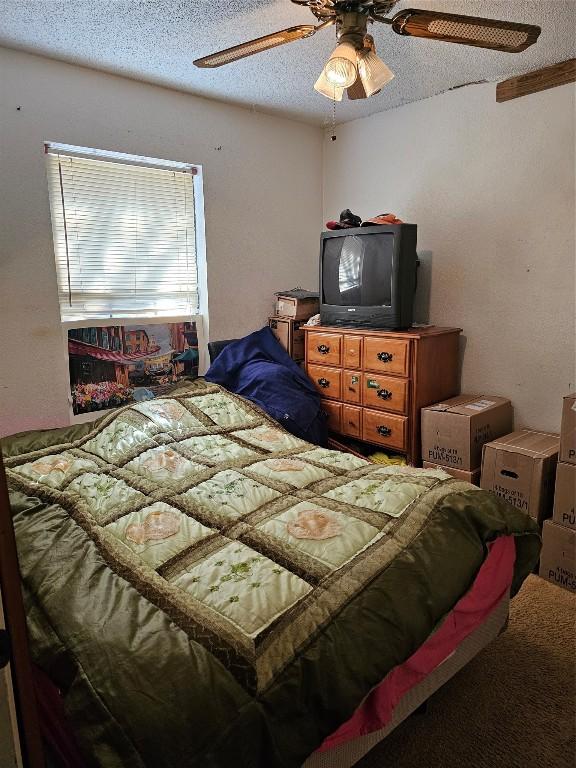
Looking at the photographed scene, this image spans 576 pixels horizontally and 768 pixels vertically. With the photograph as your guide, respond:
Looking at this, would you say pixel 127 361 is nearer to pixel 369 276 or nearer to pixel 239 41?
pixel 369 276

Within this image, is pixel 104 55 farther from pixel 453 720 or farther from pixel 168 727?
pixel 453 720

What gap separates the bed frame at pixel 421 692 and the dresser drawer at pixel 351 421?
1.53 m

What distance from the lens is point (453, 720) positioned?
5.15 ft

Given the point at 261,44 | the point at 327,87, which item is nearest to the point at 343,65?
the point at 327,87

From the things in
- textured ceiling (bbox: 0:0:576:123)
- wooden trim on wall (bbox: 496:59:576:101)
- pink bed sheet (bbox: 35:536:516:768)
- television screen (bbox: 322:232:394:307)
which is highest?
textured ceiling (bbox: 0:0:576:123)

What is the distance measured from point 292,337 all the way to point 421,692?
245 centimetres

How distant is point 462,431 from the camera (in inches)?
106

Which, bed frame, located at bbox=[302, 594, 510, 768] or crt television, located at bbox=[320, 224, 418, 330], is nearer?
bed frame, located at bbox=[302, 594, 510, 768]

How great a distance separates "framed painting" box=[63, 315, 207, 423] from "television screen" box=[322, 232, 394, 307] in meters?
0.94

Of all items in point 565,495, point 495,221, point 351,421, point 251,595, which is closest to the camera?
point 251,595

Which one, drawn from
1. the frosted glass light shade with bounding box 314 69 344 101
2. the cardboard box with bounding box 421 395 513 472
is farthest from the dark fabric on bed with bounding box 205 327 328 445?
the frosted glass light shade with bounding box 314 69 344 101

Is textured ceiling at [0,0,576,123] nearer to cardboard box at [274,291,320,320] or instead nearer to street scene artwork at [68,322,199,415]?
cardboard box at [274,291,320,320]

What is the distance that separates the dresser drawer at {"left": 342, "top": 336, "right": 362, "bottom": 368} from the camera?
3082 mm

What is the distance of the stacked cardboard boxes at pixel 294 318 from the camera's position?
11.6 feet
